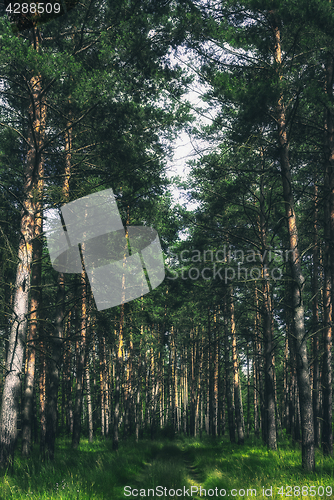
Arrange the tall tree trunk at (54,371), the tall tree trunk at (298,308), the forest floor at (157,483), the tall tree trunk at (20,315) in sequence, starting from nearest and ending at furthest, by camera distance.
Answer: the forest floor at (157,483), the tall tree trunk at (20,315), the tall tree trunk at (298,308), the tall tree trunk at (54,371)

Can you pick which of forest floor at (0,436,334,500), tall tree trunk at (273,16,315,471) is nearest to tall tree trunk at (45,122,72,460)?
forest floor at (0,436,334,500)

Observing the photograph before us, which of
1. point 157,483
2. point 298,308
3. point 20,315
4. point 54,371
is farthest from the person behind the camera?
point 54,371

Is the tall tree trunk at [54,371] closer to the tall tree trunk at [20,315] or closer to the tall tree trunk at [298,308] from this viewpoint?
the tall tree trunk at [20,315]

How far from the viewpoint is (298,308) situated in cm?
754

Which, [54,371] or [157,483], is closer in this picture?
[157,483]

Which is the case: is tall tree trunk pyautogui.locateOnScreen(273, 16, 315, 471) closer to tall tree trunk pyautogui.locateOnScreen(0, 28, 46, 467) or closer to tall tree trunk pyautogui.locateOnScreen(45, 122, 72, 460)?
tall tree trunk pyautogui.locateOnScreen(45, 122, 72, 460)

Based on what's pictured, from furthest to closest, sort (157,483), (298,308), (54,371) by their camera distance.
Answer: (54,371) → (298,308) → (157,483)

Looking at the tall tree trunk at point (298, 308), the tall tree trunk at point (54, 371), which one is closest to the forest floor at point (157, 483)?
the tall tree trunk at point (298, 308)

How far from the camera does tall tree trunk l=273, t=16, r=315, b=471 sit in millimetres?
6860

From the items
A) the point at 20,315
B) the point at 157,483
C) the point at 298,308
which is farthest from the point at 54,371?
the point at 298,308

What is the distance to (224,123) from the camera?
9062 mm

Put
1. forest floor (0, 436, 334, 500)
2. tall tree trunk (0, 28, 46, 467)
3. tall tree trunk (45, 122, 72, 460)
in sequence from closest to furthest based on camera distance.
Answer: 1. forest floor (0, 436, 334, 500)
2. tall tree trunk (0, 28, 46, 467)
3. tall tree trunk (45, 122, 72, 460)

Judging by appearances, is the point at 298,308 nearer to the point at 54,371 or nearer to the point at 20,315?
the point at 20,315

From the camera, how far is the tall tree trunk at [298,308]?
6860mm
